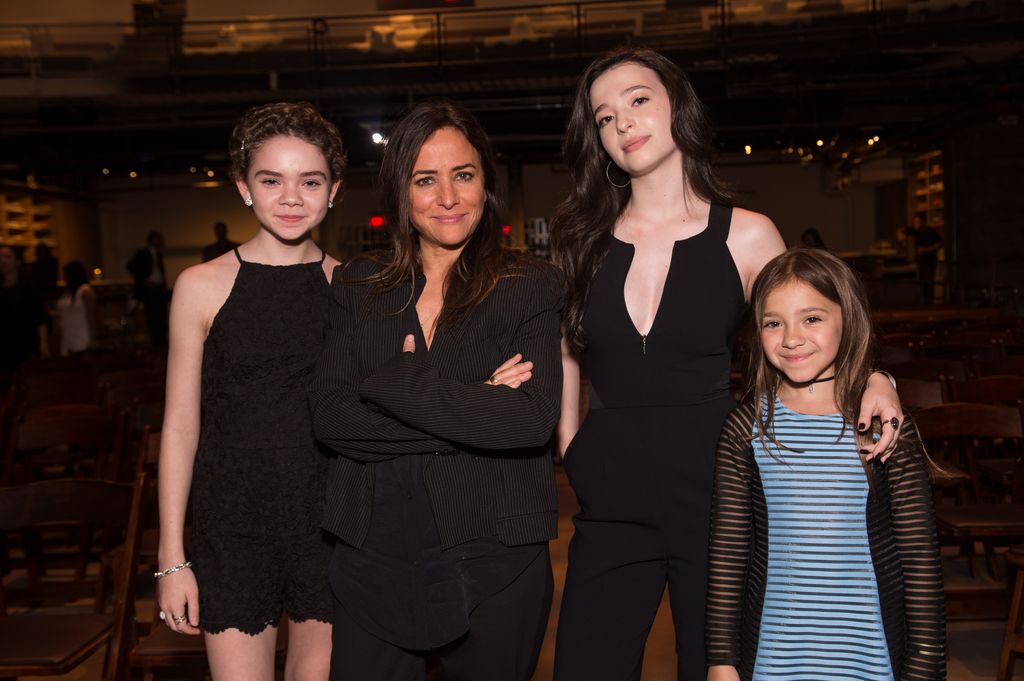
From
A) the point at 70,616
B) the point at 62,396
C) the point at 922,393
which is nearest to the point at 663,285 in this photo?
the point at 70,616

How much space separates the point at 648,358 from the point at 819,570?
1.69ft

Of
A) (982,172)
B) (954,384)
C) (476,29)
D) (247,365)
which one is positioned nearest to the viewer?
(247,365)

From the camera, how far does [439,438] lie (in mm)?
1695

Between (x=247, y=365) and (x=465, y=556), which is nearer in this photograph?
(x=465, y=556)

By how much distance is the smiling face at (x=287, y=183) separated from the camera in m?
1.97

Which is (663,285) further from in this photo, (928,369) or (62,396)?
(62,396)

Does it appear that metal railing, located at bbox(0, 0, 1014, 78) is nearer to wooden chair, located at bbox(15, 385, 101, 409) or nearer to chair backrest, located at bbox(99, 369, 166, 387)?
chair backrest, located at bbox(99, 369, 166, 387)

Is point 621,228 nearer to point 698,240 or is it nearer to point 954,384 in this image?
point 698,240

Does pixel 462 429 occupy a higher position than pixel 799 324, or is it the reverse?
pixel 799 324

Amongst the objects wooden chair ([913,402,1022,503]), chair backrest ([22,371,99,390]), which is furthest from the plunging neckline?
chair backrest ([22,371,99,390])

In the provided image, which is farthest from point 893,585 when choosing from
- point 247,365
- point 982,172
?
point 982,172

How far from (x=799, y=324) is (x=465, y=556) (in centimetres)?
75

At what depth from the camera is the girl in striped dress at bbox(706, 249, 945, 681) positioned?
1.70 metres

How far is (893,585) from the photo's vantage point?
5.63 feet
